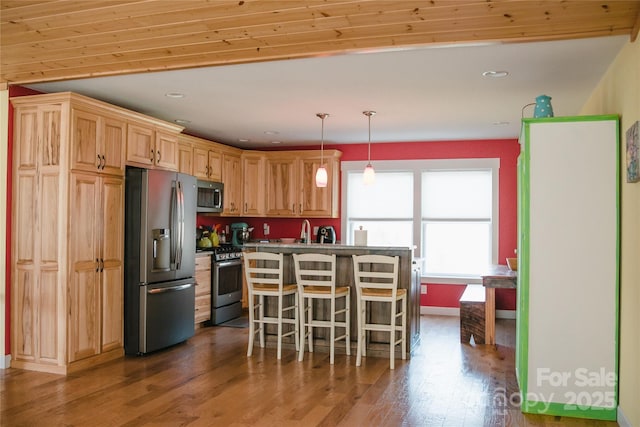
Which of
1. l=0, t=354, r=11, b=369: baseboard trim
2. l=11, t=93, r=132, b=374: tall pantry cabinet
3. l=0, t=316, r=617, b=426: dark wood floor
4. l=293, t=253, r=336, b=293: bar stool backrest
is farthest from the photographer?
l=293, t=253, r=336, b=293: bar stool backrest

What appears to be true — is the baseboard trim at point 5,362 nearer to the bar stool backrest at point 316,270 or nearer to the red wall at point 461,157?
the bar stool backrest at point 316,270

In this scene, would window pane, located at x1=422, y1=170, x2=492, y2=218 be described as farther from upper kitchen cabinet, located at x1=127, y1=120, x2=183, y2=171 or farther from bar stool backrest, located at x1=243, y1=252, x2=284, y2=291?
upper kitchen cabinet, located at x1=127, y1=120, x2=183, y2=171

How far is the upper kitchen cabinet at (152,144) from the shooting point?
17.9ft

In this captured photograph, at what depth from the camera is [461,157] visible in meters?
7.83

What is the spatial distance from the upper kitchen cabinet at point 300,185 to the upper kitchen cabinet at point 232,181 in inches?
17.2

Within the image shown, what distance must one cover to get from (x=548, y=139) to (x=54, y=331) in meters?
4.16

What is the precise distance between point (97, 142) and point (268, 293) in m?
2.05

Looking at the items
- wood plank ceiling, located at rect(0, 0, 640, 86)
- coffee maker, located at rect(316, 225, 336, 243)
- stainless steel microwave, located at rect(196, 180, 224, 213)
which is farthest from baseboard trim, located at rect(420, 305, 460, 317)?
wood plank ceiling, located at rect(0, 0, 640, 86)

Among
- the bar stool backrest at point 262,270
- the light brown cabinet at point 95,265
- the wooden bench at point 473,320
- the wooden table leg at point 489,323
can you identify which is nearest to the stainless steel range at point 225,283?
the bar stool backrest at point 262,270

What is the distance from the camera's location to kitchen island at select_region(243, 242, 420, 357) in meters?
5.39

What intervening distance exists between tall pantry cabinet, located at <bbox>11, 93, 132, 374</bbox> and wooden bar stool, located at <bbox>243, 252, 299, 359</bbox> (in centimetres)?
131

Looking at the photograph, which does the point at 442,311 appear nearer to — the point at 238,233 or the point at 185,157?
the point at 238,233

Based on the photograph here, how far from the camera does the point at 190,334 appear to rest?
593 cm

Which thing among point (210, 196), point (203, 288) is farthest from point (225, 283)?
point (210, 196)
